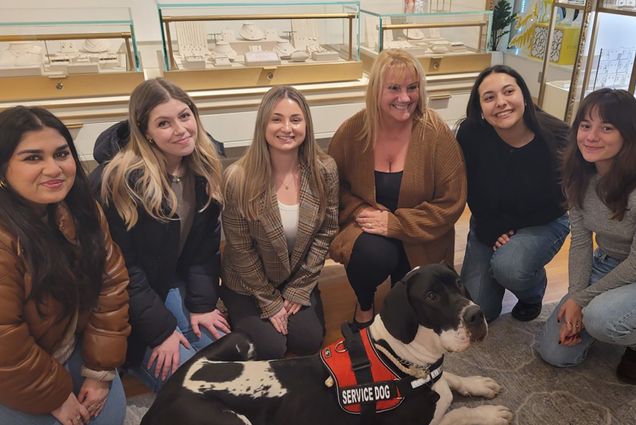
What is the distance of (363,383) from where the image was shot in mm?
1408

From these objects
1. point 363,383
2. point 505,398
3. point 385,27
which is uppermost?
point 385,27

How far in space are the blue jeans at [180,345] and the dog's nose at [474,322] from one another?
98 cm

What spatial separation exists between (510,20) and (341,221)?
7.96 feet

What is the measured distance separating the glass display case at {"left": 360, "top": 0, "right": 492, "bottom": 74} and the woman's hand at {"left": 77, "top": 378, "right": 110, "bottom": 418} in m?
2.14

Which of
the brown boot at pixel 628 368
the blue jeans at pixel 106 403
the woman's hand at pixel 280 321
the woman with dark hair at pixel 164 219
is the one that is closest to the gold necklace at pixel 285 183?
the woman with dark hair at pixel 164 219

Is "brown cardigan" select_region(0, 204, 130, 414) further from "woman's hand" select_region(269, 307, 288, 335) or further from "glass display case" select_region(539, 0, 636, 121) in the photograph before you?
"glass display case" select_region(539, 0, 636, 121)

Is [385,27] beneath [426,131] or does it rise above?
above

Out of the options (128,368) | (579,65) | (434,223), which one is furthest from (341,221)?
(579,65)

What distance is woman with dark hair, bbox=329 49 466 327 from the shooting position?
2.00 meters

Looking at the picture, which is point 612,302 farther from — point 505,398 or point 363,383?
point 363,383

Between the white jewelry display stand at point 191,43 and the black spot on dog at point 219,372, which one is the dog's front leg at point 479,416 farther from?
the white jewelry display stand at point 191,43

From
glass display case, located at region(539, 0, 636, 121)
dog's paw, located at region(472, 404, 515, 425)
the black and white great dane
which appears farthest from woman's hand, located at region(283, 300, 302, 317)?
glass display case, located at region(539, 0, 636, 121)

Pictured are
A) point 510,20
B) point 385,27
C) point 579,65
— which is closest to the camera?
point 385,27

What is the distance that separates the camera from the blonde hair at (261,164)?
70.2 inches
